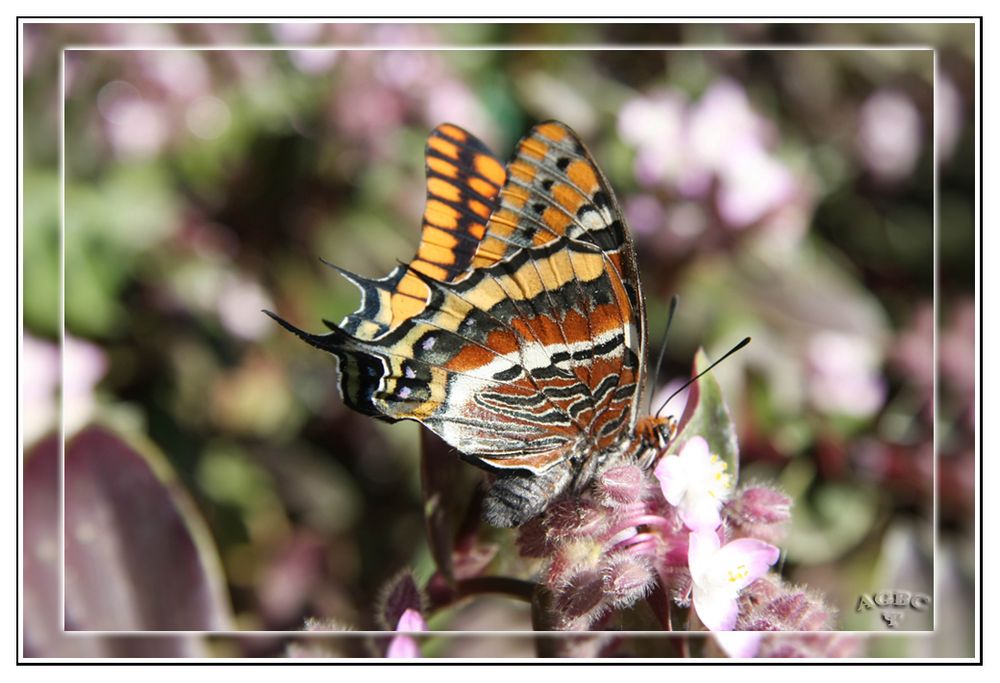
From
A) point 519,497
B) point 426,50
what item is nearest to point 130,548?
point 519,497

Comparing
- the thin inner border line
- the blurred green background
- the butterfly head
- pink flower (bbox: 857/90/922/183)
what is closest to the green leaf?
the butterfly head

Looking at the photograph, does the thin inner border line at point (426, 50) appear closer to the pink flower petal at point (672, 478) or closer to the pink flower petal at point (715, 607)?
the pink flower petal at point (715, 607)

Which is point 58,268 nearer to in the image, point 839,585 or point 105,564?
point 105,564

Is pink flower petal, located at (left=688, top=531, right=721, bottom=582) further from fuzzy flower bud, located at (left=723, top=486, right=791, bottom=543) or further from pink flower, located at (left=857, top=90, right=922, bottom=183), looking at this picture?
pink flower, located at (left=857, top=90, right=922, bottom=183)

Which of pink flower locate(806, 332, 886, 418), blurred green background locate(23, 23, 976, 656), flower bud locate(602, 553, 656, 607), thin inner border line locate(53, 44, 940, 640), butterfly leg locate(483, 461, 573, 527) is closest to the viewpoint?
flower bud locate(602, 553, 656, 607)

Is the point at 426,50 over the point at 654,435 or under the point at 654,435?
over

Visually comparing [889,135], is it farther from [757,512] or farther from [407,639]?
[407,639]
